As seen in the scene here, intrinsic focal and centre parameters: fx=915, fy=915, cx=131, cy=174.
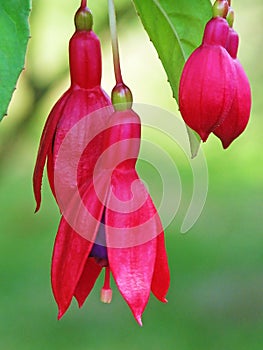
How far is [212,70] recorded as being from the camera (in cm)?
69

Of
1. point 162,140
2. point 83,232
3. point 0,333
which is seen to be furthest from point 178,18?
point 162,140

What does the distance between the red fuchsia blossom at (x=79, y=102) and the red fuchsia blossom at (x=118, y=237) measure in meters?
0.02

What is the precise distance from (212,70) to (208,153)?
14.8 feet

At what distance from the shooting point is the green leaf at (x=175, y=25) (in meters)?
0.82

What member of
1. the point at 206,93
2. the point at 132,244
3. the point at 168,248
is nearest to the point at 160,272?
the point at 132,244

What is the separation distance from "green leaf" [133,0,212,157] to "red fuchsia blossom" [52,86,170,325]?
11 centimetres

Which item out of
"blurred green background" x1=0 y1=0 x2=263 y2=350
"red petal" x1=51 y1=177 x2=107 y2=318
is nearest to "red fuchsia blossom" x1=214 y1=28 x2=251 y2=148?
"red petal" x1=51 y1=177 x2=107 y2=318

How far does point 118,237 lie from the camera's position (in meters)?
0.68

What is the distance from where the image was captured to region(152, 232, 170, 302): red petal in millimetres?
701

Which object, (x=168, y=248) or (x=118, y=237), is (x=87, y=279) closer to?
(x=118, y=237)

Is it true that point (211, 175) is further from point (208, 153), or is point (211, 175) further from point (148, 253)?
point (148, 253)

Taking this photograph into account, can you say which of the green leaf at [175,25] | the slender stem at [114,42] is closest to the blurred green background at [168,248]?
the green leaf at [175,25]

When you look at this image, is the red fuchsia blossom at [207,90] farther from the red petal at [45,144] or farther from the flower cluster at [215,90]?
the red petal at [45,144]

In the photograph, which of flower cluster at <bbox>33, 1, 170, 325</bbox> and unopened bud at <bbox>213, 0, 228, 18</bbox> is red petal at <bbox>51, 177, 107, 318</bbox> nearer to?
flower cluster at <bbox>33, 1, 170, 325</bbox>
